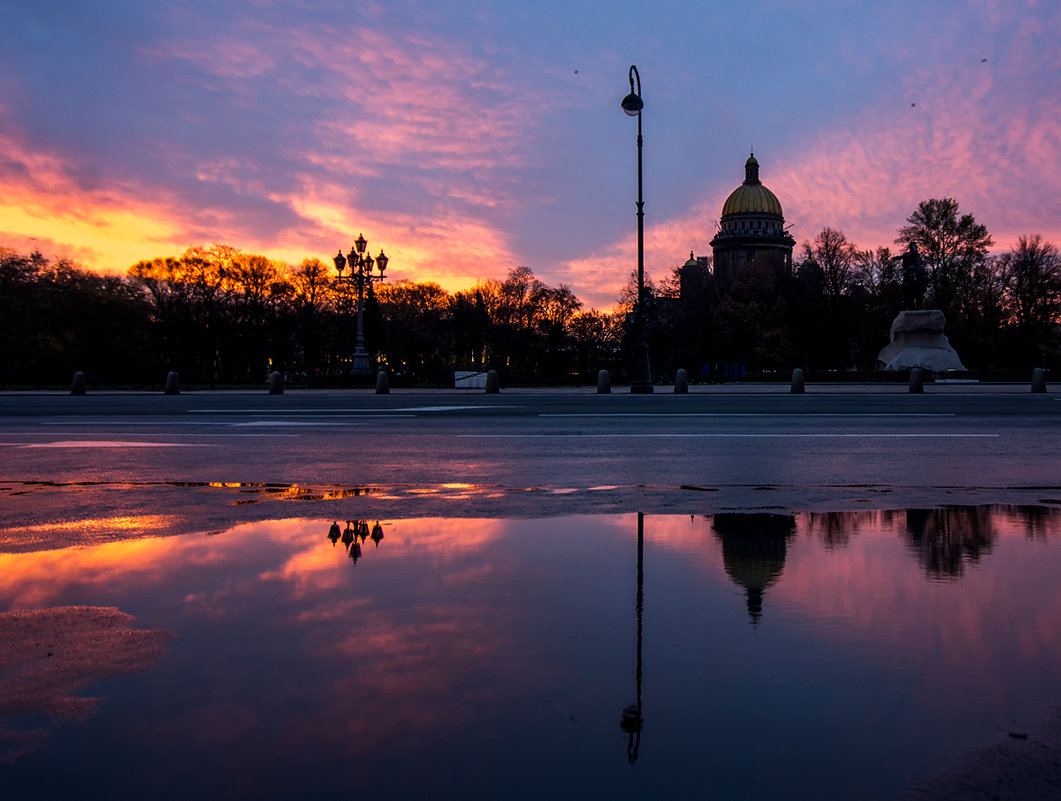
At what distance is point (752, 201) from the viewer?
14825 centimetres

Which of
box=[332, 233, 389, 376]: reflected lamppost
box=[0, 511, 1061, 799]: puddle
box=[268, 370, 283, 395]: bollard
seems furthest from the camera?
box=[332, 233, 389, 376]: reflected lamppost

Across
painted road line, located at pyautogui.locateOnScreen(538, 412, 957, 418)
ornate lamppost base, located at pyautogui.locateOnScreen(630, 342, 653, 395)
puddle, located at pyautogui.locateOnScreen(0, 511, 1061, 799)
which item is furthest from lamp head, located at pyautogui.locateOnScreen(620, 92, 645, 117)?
puddle, located at pyautogui.locateOnScreen(0, 511, 1061, 799)

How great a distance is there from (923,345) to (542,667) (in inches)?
2142

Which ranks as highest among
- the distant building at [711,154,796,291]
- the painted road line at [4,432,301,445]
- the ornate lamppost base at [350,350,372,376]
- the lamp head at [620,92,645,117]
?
the distant building at [711,154,796,291]

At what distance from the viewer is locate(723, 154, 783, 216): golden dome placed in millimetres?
148250

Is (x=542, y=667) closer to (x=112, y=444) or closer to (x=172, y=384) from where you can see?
(x=112, y=444)

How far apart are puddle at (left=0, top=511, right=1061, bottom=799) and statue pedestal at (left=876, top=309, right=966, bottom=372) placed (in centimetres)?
5044

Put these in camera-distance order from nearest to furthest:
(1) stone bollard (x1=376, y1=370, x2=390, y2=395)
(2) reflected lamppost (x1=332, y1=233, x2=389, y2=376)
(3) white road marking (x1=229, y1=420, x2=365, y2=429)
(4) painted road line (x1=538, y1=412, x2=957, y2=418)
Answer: (3) white road marking (x1=229, y1=420, x2=365, y2=429)
(4) painted road line (x1=538, y1=412, x2=957, y2=418)
(1) stone bollard (x1=376, y1=370, x2=390, y2=395)
(2) reflected lamppost (x1=332, y1=233, x2=389, y2=376)

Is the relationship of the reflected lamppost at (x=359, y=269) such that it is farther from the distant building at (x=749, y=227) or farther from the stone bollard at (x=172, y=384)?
the distant building at (x=749, y=227)

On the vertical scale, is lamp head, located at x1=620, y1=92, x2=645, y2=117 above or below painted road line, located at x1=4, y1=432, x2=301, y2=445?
above

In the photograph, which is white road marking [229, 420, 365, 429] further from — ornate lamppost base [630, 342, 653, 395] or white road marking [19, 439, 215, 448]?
ornate lamppost base [630, 342, 653, 395]

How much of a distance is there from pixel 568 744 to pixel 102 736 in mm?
1157

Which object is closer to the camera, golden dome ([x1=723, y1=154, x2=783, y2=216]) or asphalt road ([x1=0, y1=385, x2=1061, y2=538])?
asphalt road ([x1=0, y1=385, x2=1061, y2=538])

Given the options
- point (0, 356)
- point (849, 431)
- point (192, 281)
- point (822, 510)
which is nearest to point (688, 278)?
point (192, 281)
